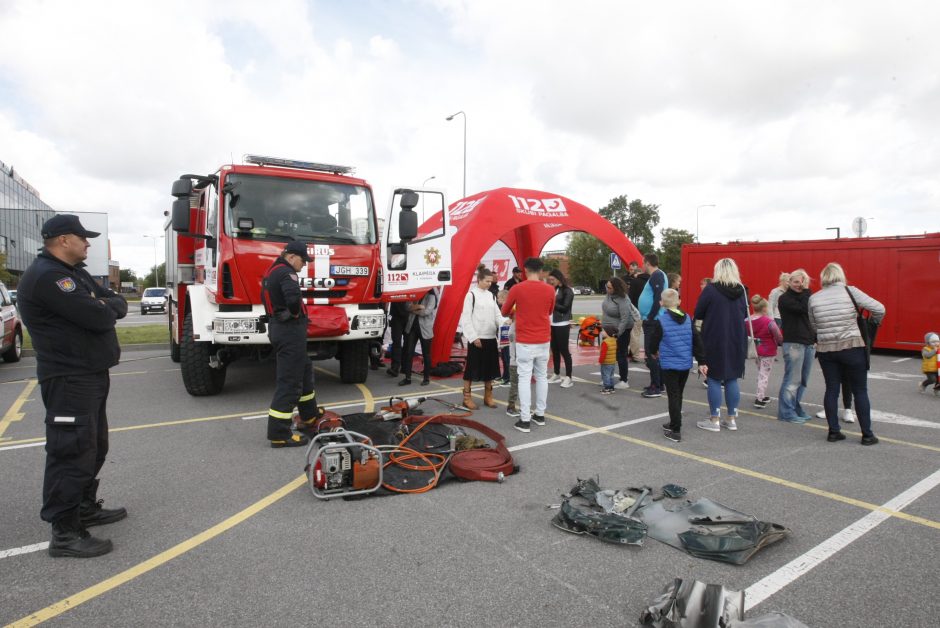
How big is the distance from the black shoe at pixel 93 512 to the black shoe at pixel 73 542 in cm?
32

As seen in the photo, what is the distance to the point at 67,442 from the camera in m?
3.21

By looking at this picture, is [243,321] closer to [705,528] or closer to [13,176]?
[705,528]

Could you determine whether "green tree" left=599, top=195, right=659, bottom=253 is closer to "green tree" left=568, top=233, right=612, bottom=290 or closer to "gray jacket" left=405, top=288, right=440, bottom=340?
"green tree" left=568, top=233, right=612, bottom=290

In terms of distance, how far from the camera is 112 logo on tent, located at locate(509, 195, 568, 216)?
10625 millimetres

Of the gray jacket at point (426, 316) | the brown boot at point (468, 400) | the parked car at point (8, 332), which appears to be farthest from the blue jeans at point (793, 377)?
the parked car at point (8, 332)

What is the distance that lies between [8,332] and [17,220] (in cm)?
6968

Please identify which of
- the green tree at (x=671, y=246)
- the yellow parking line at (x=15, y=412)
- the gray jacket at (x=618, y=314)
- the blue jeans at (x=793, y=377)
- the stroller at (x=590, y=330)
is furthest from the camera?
the green tree at (x=671, y=246)

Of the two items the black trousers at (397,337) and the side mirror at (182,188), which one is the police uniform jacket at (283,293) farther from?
the black trousers at (397,337)

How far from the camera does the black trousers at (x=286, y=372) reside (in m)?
5.25

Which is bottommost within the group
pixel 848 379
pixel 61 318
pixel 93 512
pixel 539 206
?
pixel 93 512

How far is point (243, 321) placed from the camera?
262 inches

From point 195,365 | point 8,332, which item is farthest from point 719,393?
point 8,332

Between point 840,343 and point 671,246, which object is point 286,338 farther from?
point 671,246

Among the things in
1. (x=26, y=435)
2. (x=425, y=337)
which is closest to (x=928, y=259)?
(x=425, y=337)
